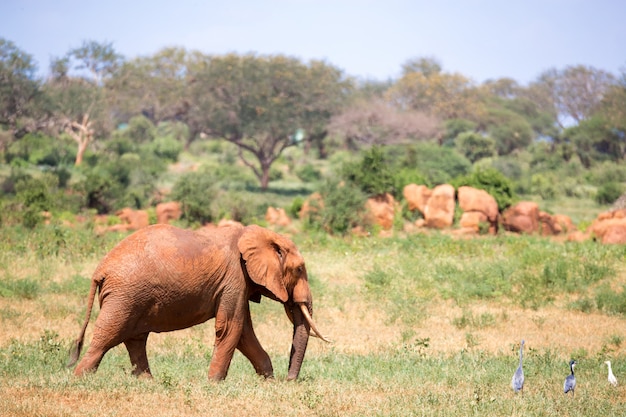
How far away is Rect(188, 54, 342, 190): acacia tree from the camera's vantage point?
39.7m

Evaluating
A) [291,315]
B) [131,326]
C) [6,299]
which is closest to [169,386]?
[131,326]

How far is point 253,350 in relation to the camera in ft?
30.1

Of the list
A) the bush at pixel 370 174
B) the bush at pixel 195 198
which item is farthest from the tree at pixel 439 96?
the bush at pixel 195 198

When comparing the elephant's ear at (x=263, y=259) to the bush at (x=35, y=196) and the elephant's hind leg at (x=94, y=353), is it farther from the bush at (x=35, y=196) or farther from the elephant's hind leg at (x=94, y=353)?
the bush at (x=35, y=196)

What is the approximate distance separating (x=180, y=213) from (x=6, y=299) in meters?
13.1

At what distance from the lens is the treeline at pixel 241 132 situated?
1229 inches

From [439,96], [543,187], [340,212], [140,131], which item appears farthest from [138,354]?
[439,96]

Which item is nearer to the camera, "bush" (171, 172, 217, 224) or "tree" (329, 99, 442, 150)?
"bush" (171, 172, 217, 224)

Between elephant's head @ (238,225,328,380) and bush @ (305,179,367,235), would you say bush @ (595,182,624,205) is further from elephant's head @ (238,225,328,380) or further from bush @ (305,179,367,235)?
elephant's head @ (238,225,328,380)

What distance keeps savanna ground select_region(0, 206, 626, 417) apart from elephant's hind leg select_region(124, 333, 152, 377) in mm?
231

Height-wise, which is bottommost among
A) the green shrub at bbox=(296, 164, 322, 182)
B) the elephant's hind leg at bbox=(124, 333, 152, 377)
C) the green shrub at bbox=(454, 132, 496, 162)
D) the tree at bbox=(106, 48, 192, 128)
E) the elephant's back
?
the elephant's hind leg at bbox=(124, 333, 152, 377)

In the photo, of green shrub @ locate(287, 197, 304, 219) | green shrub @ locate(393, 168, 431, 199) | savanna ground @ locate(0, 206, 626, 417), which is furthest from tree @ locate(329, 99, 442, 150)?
savanna ground @ locate(0, 206, 626, 417)

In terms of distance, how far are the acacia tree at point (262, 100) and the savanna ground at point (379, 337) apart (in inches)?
709

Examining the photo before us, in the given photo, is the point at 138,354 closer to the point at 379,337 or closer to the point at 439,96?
the point at 379,337
